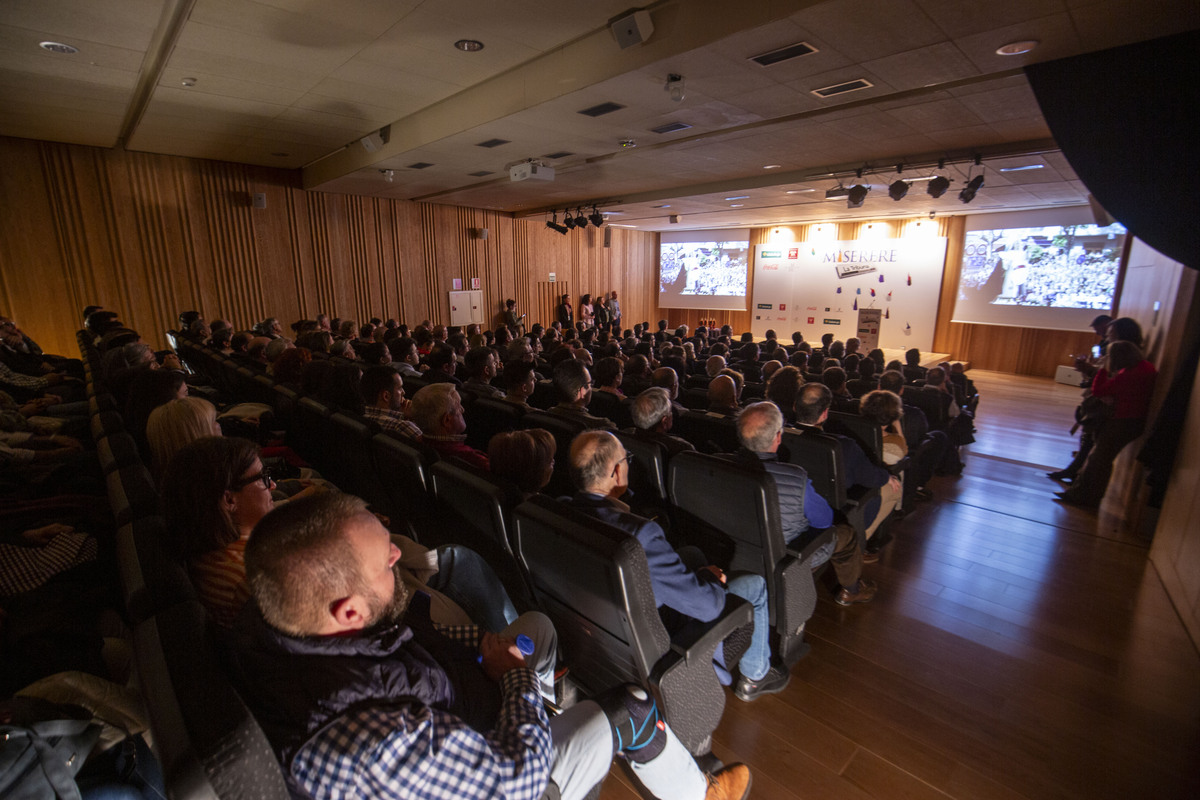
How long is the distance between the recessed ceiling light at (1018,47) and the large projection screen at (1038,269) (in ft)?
27.1

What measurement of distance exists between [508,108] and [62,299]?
287 inches

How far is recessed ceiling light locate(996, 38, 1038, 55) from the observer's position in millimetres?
3451

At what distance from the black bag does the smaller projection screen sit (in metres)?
16.0

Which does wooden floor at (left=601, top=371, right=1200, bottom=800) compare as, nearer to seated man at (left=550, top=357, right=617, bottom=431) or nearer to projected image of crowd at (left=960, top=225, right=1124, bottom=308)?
seated man at (left=550, top=357, right=617, bottom=431)

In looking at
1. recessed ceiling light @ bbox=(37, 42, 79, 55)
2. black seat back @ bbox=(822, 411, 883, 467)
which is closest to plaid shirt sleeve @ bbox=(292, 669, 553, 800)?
black seat back @ bbox=(822, 411, 883, 467)

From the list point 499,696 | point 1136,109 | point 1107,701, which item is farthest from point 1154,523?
point 499,696

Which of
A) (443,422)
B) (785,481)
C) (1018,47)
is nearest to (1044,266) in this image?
(1018,47)

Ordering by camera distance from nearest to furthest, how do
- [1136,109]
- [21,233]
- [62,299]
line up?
1. [1136,109]
2. [21,233]
3. [62,299]

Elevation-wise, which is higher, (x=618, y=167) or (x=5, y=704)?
(x=618, y=167)

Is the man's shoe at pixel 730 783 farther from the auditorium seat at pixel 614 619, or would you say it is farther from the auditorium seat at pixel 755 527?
the auditorium seat at pixel 755 527

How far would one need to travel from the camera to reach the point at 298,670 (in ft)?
3.19

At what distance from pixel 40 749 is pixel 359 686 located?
17.2 inches

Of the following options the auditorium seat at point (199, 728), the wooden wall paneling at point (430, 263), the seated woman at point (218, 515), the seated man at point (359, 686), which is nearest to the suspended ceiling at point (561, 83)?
the wooden wall paneling at point (430, 263)

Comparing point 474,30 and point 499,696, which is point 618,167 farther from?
point 499,696
